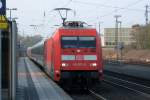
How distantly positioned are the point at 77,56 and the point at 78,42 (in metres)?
0.87

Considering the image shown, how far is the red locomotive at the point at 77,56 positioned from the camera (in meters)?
25.7

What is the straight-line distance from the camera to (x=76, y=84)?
26.5 m

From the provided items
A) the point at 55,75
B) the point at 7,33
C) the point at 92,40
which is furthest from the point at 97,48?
the point at 7,33

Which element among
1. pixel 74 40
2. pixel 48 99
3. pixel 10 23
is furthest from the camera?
pixel 74 40

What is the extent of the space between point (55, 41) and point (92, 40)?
2.08 metres

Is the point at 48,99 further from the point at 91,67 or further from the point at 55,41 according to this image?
the point at 55,41

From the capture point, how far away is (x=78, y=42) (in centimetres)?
2655

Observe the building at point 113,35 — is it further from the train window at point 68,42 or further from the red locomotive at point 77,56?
the train window at point 68,42

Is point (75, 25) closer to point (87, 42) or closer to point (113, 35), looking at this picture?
point (87, 42)

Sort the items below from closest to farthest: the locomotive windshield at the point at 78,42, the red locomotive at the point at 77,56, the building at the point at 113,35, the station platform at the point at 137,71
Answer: the red locomotive at the point at 77,56, the locomotive windshield at the point at 78,42, the station platform at the point at 137,71, the building at the point at 113,35

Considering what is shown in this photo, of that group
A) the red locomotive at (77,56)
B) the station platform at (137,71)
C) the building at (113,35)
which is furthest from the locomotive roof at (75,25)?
the building at (113,35)

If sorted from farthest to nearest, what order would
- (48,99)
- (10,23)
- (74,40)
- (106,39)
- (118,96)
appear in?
(106,39)
(74,40)
(118,96)
(48,99)
(10,23)

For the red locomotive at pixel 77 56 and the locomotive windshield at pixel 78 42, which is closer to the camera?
the red locomotive at pixel 77 56

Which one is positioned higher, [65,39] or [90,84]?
[65,39]
